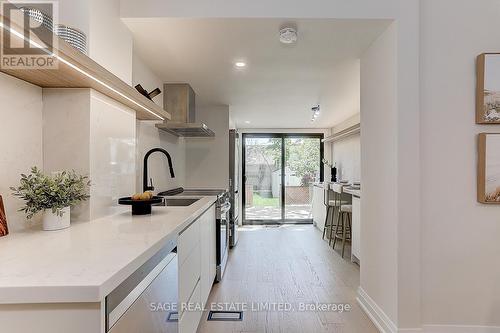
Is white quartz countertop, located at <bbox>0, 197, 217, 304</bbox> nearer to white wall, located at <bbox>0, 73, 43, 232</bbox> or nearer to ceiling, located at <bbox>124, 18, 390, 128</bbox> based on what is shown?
white wall, located at <bbox>0, 73, 43, 232</bbox>

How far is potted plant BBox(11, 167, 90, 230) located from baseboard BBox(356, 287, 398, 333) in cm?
224

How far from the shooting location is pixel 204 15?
2.03 metres

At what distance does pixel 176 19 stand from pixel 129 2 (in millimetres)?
351

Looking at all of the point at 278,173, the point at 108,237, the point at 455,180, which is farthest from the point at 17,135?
the point at 278,173

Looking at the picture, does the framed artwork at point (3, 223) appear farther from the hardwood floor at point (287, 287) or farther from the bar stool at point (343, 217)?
the bar stool at point (343, 217)

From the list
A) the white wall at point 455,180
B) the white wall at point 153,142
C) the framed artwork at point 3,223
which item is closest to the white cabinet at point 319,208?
the white wall at point 153,142

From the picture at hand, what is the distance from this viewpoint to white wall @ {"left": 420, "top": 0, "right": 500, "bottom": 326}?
2.07 m

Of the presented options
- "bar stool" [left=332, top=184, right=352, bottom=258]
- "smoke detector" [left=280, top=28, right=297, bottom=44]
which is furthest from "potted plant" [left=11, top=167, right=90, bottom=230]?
"bar stool" [left=332, top=184, right=352, bottom=258]

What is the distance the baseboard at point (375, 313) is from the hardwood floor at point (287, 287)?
0.05 metres

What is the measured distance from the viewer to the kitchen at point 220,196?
106 cm

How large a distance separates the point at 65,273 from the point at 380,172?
2165 millimetres

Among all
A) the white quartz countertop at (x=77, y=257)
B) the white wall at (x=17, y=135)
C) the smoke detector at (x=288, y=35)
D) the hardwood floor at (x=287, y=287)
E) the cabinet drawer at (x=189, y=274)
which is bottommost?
the hardwood floor at (x=287, y=287)

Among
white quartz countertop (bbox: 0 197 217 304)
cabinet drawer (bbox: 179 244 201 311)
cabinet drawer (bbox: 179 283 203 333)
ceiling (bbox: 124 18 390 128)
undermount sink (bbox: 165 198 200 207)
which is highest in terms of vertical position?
ceiling (bbox: 124 18 390 128)

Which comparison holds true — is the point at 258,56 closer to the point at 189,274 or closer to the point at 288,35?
the point at 288,35
